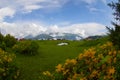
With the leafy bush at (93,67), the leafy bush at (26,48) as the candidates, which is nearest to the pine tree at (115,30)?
the leafy bush at (93,67)

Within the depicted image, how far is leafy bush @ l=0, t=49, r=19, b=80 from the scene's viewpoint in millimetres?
15358

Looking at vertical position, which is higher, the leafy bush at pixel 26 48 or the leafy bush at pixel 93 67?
the leafy bush at pixel 26 48

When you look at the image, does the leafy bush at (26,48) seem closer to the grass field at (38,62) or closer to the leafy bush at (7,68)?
the grass field at (38,62)

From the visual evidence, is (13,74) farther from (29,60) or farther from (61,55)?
(61,55)

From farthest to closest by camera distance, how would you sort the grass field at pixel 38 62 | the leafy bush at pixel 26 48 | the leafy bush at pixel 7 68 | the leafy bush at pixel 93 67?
the leafy bush at pixel 26 48
the grass field at pixel 38 62
the leafy bush at pixel 7 68
the leafy bush at pixel 93 67

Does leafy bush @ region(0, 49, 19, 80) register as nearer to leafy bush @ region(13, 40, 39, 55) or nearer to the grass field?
the grass field

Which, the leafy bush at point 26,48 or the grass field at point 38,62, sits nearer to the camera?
the grass field at point 38,62

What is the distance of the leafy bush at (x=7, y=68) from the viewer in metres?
15.4

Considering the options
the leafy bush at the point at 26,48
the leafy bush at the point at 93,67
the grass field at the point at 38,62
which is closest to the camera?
the leafy bush at the point at 93,67

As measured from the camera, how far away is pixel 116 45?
1113 cm

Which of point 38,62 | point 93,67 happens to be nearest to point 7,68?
point 38,62

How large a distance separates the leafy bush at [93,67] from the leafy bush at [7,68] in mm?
4119

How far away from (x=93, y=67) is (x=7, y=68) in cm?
597

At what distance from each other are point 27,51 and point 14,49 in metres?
0.98
